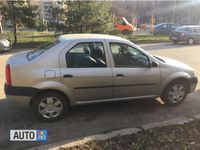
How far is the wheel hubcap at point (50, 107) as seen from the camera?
4.19 m

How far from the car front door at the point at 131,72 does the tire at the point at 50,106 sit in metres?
1.06

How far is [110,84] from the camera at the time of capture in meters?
4.43

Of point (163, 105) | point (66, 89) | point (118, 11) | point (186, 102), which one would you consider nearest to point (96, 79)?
point (66, 89)

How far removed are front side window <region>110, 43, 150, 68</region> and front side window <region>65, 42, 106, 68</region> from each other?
260 millimetres

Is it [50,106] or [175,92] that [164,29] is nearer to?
[175,92]

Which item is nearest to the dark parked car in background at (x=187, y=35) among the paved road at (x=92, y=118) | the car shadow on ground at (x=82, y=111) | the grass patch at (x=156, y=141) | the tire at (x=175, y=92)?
the paved road at (x=92, y=118)

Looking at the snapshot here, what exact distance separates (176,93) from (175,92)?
37mm

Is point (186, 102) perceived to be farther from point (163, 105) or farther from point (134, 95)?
point (134, 95)

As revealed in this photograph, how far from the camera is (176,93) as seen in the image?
5.09 metres

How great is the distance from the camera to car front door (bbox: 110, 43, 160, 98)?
14.6ft

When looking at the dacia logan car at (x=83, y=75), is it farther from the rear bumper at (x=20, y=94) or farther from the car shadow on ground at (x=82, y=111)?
the car shadow on ground at (x=82, y=111)

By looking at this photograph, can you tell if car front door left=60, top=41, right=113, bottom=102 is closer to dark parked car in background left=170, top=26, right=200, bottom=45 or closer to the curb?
the curb

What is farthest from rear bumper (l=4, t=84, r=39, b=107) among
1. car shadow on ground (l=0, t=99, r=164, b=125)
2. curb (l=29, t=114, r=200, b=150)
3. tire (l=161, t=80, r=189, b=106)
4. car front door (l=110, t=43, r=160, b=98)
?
tire (l=161, t=80, r=189, b=106)

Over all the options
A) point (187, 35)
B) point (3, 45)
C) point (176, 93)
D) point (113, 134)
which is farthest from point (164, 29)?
point (113, 134)
